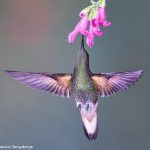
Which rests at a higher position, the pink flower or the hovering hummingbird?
the pink flower

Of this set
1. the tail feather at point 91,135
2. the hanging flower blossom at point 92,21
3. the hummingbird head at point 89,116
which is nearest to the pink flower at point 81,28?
the hanging flower blossom at point 92,21

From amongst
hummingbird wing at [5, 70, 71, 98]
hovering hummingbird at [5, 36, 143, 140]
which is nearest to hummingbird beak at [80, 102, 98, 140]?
hovering hummingbird at [5, 36, 143, 140]

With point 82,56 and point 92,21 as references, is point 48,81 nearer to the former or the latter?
point 82,56

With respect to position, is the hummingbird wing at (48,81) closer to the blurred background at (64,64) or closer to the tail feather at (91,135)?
the blurred background at (64,64)

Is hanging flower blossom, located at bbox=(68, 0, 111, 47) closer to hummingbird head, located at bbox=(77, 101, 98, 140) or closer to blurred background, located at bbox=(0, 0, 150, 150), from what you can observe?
blurred background, located at bbox=(0, 0, 150, 150)

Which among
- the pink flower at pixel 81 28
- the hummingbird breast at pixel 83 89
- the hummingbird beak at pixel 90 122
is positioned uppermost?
the pink flower at pixel 81 28

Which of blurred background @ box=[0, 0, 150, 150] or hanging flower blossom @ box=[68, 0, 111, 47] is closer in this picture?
hanging flower blossom @ box=[68, 0, 111, 47]
